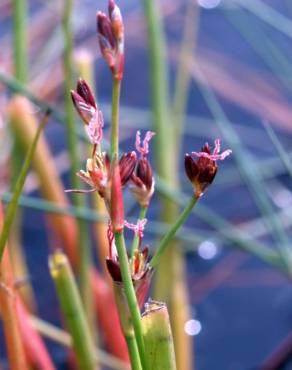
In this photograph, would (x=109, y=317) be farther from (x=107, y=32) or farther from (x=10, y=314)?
(x=107, y=32)

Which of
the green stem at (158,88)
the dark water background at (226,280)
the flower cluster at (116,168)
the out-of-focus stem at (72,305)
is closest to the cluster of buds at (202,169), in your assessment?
the flower cluster at (116,168)

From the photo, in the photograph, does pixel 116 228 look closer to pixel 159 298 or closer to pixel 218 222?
pixel 218 222

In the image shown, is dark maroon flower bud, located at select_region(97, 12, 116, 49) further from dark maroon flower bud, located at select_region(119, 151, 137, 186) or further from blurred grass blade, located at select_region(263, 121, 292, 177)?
blurred grass blade, located at select_region(263, 121, 292, 177)

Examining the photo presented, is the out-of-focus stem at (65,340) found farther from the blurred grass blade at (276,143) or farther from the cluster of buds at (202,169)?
the cluster of buds at (202,169)

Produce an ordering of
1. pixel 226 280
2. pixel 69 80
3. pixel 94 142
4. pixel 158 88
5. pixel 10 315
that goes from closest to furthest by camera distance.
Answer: pixel 94 142
pixel 10 315
pixel 69 80
pixel 158 88
pixel 226 280

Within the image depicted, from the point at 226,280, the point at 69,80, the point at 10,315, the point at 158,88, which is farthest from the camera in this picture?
the point at 226,280

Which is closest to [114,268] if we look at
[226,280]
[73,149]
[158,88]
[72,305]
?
[72,305]
